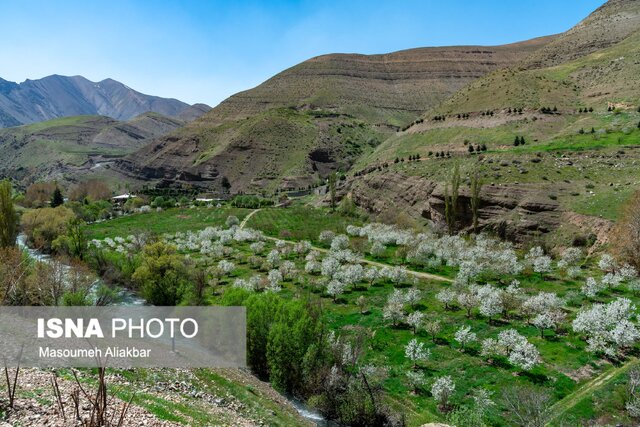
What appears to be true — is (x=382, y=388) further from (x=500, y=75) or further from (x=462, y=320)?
(x=500, y=75)

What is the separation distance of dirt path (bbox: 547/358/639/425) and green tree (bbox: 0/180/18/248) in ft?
204

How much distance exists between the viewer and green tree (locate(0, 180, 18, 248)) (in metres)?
53.8

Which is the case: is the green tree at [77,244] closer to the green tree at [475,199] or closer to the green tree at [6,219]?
the green tree at [6,219]

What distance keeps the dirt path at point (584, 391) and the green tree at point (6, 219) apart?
204 ft

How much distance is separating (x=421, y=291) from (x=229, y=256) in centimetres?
3466

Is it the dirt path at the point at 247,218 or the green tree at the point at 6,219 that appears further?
the dirt path at the point at 247,218

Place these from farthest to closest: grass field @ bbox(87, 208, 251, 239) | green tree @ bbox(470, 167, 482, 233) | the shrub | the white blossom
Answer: grass field @ bbox(87, 208, 251, 239) < the shrub < green tree @ bbox(470, 167, 482, 233) < the white blossom

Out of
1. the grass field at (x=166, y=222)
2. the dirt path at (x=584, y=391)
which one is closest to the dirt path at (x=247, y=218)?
the grass field at (x=166, y=222)

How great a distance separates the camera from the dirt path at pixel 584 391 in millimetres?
25417

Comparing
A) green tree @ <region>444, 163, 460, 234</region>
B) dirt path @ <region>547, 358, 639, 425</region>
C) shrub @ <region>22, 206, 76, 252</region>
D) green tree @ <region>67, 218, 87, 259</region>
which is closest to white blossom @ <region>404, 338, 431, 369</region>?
dirt path @ <region>547, 358, 639, 425</region>

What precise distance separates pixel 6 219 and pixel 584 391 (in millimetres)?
65877

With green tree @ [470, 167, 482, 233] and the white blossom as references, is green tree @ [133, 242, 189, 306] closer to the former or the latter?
the white blossom

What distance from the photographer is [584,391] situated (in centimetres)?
2712

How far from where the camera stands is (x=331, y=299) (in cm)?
4825
